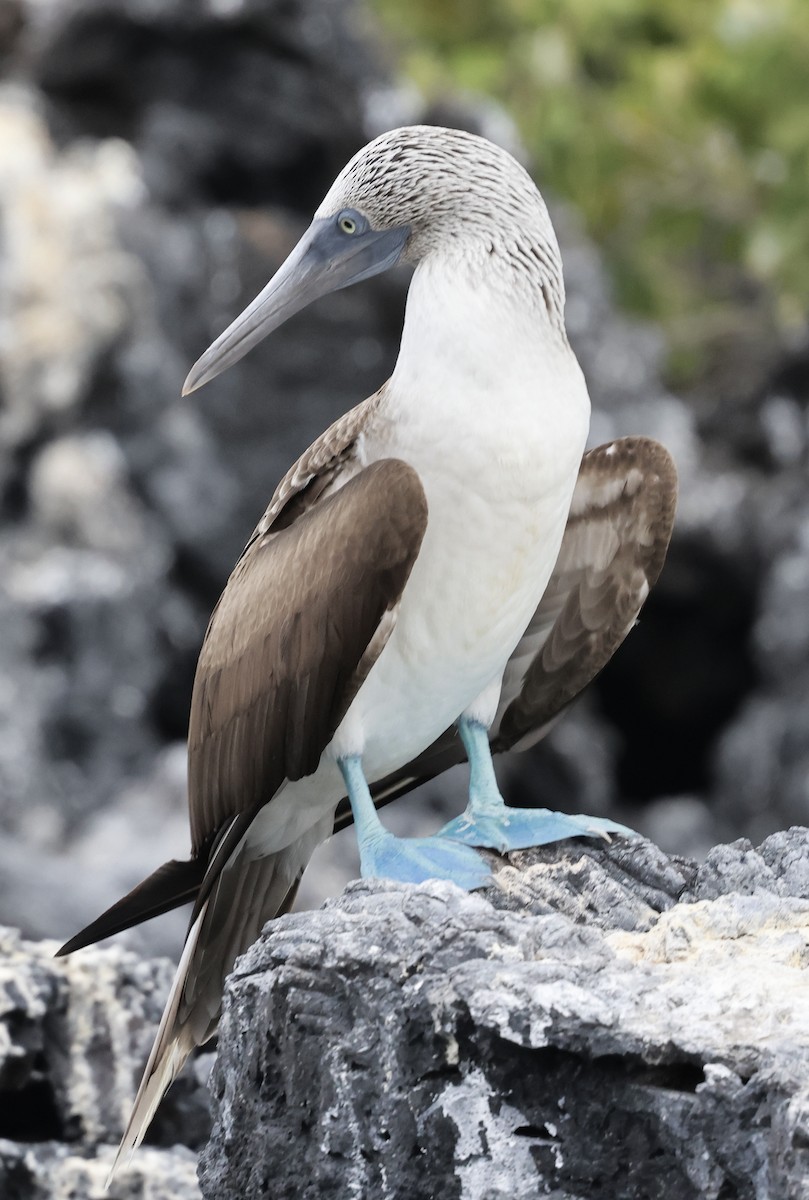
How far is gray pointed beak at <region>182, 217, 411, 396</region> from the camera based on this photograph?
13.7ft

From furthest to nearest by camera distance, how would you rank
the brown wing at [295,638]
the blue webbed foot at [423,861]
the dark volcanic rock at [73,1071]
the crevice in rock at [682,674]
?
the crevice in rock at [682,674] → the dark volcanic rock at [73,1071] → the brown wing at [295,638] → the blue webbed foot at [423,861]

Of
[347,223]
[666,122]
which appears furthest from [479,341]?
[666,122]

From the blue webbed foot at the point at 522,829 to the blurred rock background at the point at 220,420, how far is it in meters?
2.68

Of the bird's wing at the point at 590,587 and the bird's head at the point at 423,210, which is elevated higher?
the bird's head at the point at 423,210

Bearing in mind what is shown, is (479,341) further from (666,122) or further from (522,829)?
(666,122)

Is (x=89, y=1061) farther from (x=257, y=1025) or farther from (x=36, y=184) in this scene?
(x=36, y=184)

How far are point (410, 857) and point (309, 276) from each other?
149 centimetres

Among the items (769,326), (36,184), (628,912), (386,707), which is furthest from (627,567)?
(769,326)

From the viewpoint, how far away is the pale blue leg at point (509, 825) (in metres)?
3.98

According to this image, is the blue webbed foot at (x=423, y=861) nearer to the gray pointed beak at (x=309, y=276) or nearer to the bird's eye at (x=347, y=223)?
the gray pointed beak at (x=309, y=276)

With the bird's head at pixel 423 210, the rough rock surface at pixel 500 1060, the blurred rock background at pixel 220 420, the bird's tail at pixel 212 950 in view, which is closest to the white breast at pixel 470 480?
the bird's head at pixel 423 210

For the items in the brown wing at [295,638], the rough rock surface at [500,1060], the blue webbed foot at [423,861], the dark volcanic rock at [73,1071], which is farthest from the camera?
the dark volcanic rock at [73,1071]

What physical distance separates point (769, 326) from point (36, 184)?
23.1ft

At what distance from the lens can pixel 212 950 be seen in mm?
4367
